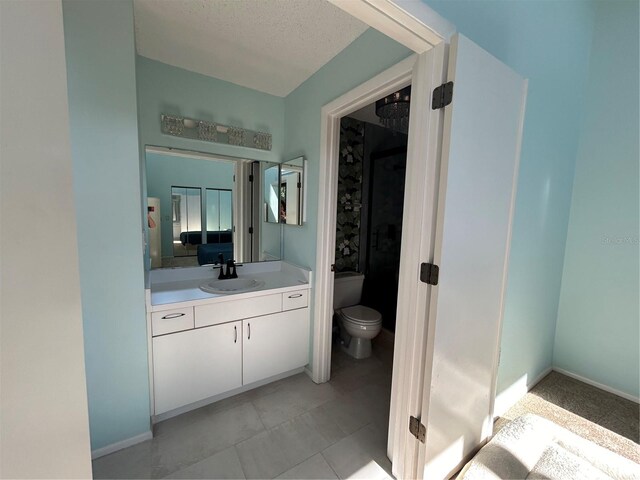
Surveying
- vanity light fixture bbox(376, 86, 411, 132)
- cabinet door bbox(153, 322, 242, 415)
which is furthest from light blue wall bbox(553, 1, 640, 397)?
cabinet door bbox(153, 322, 242, 415)

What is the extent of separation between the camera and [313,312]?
2.14 metres

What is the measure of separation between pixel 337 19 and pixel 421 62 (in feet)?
2.25

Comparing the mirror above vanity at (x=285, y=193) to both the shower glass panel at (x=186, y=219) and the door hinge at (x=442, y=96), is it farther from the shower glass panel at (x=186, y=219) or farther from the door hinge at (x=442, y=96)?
the door hinge at (x=442, y=96)

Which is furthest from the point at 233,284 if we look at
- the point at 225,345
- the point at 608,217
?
the point at 608,217

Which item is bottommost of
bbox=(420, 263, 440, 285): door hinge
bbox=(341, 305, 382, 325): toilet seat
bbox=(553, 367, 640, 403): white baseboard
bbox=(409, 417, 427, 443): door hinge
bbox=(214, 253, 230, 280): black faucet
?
bbox=(553, 367, 640, 403): white baseboard

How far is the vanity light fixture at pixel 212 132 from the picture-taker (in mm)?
1939

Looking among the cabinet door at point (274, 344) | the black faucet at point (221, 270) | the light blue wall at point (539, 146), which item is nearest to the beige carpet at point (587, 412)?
the light blue wall at point (539, 146)

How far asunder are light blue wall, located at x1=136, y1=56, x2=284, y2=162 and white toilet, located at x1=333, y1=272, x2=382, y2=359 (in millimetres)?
1480

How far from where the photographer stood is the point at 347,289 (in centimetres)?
Result: 285

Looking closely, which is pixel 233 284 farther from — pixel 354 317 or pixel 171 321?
pixel 354 317

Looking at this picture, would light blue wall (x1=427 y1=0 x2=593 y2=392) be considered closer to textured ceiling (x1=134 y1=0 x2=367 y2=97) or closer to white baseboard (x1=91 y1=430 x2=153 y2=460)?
textured ceiling (x1=134 y1=0 x2=367 y2=97)

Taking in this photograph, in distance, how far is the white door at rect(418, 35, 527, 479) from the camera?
111 centimetres

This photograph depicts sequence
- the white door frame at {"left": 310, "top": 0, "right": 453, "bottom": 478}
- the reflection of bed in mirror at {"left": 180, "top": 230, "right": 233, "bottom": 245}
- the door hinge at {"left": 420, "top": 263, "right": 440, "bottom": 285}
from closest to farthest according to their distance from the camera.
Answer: the white door frame at {"left": 310, "top": 0, "right": 453, "bottom": 478}
the door hinge at {"left": 420, "top": 263, "right": 440, "bottom": 285}
the reflection of bed in mirror at {"left": 180, "top": 230, "right": 233, "bottom": 245}

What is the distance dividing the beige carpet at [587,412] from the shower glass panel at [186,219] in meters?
2.52
